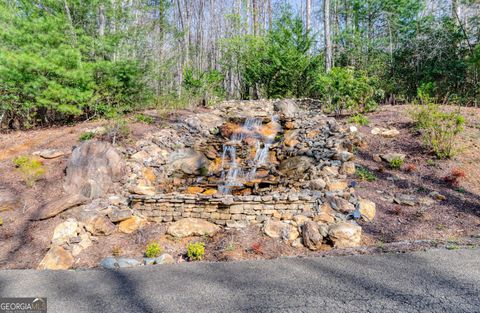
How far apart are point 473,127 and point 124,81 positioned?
9.86 meters

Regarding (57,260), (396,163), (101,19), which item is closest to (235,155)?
(396,163)

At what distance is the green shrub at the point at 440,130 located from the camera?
235 inches

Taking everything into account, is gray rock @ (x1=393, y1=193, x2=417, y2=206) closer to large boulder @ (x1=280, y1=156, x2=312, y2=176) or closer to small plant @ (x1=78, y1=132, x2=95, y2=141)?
large boulder @ (x1=280, y1=156, x2=312, y2=176)

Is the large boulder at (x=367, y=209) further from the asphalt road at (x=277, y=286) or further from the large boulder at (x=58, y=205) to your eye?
the large boulder at (x=58, y=205)

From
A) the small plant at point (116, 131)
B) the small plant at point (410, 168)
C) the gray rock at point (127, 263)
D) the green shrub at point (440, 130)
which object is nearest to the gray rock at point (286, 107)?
the green shrub at point (440, 130)

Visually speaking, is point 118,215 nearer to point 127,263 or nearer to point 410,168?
point 127,263

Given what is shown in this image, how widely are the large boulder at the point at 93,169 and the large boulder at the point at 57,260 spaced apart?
53.6 inches

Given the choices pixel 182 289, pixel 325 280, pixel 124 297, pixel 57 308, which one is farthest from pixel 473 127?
pixel 57 308

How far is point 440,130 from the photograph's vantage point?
6074 mm

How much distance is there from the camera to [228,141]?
28.3ft

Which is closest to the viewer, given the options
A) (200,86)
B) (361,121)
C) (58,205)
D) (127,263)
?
(127,263)

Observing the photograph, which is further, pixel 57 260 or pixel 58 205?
pixel 58 205

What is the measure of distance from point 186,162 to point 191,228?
2.75 meters

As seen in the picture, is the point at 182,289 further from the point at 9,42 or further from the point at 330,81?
the point at 9,42
